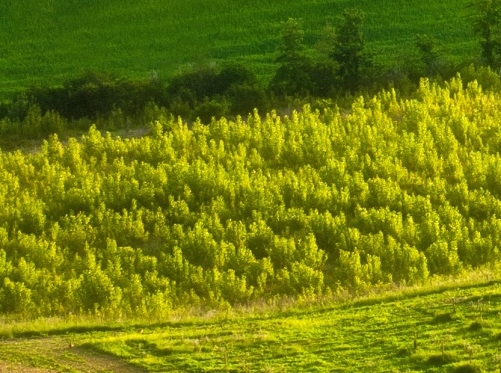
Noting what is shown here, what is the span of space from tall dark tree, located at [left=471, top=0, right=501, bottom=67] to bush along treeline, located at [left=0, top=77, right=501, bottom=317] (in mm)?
7267

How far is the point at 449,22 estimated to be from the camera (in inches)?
2440

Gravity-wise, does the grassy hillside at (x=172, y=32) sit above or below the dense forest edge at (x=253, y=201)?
above

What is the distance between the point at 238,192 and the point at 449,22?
3016 centimetres

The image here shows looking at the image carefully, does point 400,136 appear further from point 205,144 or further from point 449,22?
point 449,22

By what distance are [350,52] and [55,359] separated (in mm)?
32472

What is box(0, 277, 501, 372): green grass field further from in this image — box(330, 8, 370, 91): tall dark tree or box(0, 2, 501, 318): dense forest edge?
box(330, 8, 370, 91): tall dark tree

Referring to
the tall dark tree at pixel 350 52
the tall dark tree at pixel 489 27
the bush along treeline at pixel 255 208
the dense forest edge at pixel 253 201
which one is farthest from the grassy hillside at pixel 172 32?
the bush along treeline at pixel 255 208

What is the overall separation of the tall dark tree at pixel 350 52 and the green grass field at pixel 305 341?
26831 millimetres

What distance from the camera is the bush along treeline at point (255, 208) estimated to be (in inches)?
1152

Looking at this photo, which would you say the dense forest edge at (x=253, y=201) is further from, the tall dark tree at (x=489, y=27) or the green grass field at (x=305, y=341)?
the green grass field at (x=305, y=341)

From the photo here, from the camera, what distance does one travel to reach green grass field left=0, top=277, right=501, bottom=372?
67.3 ft

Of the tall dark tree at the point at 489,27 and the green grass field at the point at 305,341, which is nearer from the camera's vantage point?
the green grass field at the point at 305,341

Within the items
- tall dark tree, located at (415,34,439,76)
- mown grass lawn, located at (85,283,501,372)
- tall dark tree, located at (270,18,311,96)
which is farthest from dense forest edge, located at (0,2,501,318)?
mown grass lawn, located at (85,283,501,372)

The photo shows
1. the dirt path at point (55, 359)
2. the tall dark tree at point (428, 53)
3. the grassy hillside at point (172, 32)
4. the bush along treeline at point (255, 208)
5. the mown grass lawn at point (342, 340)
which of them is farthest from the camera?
the grassy hillside at point (172, 32)
